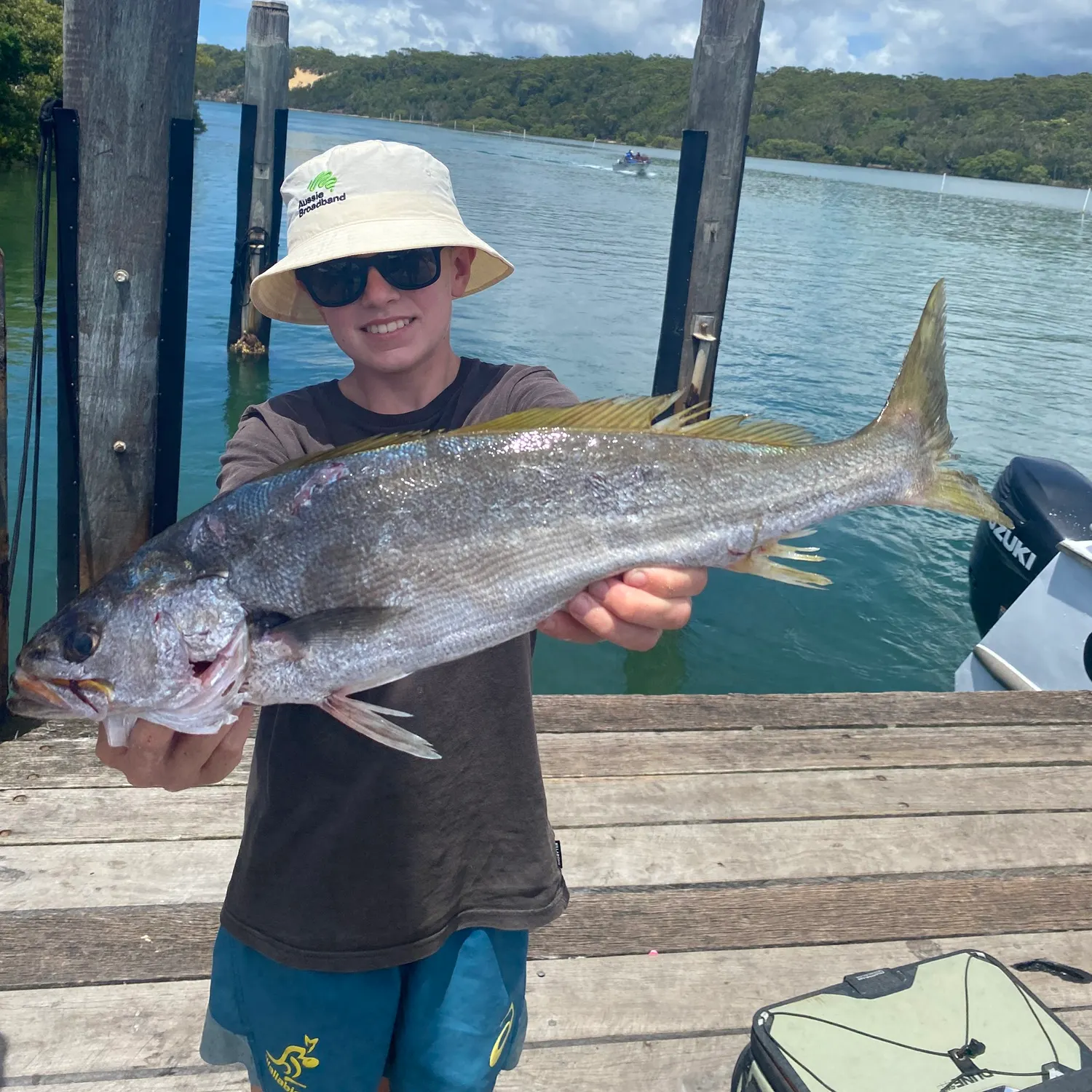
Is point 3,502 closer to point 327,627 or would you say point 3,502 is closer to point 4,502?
point 4,502

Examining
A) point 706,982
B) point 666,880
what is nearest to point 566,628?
point 706,982

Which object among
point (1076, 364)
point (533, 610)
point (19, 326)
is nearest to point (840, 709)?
point (533, 610)

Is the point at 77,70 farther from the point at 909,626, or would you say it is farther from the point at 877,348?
the point at 877,348

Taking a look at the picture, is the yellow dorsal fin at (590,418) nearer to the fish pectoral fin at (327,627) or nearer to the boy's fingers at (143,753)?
the fish pectoral fin at (327,627)

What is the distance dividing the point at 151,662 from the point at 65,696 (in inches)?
7.5

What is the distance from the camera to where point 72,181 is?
3779 millimetres

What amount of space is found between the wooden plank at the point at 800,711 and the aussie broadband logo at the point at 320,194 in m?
2.58

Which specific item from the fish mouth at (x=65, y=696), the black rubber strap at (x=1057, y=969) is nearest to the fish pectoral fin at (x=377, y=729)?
the fish mouth at (x=65, y=696)

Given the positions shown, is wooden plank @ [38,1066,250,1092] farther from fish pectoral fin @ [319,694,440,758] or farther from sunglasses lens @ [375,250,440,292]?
sunglasses lens @ [375,250,440,292]

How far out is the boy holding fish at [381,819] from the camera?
6.57ft

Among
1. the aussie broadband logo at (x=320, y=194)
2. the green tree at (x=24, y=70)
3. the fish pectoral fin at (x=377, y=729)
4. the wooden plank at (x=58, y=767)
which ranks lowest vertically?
the wooden plank at (x=58, y=767)

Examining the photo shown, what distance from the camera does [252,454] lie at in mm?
2199

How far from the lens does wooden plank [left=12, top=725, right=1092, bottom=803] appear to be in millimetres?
3674

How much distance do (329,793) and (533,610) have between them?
2.08ft
